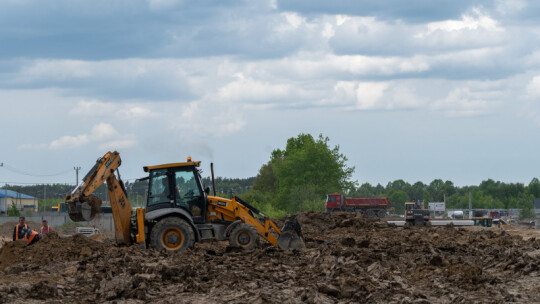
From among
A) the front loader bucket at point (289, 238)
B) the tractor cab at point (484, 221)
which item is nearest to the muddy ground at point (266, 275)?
the front loader bucket at point (289, 238)

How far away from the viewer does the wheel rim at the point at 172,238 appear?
2166 cm

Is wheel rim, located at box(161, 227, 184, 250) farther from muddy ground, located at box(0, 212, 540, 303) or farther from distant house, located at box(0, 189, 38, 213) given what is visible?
distant house, located at box(0, 189, 38, 213)

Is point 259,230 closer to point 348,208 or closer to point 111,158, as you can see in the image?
point 111,158

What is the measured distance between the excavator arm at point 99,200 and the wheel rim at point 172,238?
1.34 m

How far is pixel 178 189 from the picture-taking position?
72.9ft

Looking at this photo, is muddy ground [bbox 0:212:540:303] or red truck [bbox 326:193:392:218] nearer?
muddy ground [bbox 0:212:540:303]

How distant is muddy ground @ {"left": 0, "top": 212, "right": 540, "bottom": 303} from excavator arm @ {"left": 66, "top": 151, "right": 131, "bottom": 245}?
30.4 inches

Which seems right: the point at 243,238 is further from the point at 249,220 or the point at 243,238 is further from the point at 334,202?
the point at 334,202

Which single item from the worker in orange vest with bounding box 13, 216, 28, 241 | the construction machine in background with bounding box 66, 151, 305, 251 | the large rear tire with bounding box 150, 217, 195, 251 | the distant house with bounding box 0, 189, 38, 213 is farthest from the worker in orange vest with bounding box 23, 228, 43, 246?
the distant house with bounding box 0, 189, 38, 213

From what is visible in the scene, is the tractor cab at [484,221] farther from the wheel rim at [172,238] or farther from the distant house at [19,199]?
the distant house at [19,199]

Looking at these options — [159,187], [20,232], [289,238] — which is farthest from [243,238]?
[20,232]

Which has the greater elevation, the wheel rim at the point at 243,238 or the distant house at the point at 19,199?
the distant house at the point at 19,199

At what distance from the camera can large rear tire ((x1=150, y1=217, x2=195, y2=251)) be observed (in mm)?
21531

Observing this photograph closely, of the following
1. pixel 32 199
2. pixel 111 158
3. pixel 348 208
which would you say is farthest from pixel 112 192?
pixel 32 199
